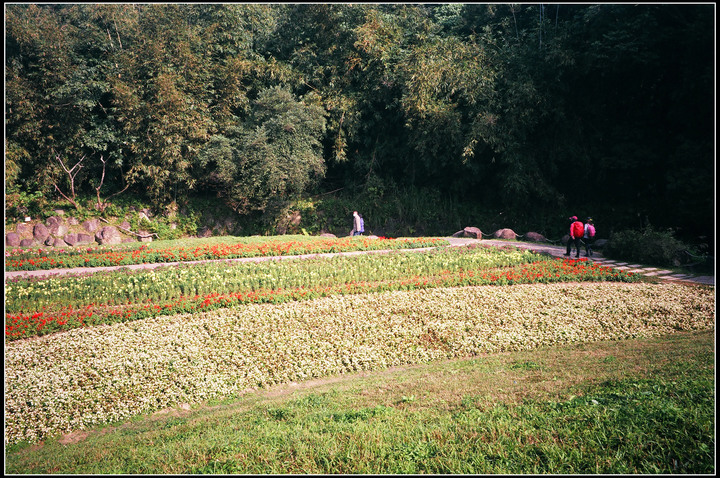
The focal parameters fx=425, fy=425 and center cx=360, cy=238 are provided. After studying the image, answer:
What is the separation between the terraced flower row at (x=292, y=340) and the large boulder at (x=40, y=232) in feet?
50.2

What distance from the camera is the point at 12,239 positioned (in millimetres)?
17953

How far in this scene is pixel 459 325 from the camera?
7.27 metres

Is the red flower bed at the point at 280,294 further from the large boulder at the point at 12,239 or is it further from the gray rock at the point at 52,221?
the gray rock at the point at 52,221

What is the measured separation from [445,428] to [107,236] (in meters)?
19.5

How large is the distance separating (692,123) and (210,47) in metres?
21.8

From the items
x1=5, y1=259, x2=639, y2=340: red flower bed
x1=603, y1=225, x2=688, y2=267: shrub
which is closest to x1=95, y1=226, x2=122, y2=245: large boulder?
x1=5, y1=259, x2=639, y2=340: red flower bed

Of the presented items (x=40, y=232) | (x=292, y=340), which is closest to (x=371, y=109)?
(x=40, y=232)

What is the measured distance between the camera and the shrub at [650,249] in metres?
11.3

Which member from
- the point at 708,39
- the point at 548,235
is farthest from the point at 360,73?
the point at 708,39

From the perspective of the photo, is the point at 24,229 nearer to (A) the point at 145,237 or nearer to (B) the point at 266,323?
(A) the point at 145,237

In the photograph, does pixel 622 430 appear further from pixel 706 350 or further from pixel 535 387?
pixel 706 350

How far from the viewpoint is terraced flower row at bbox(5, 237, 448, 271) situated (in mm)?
11141

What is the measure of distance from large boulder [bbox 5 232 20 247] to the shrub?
22.5m

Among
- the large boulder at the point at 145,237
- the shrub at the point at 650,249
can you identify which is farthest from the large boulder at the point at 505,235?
the large boulder at the point at 145,237
